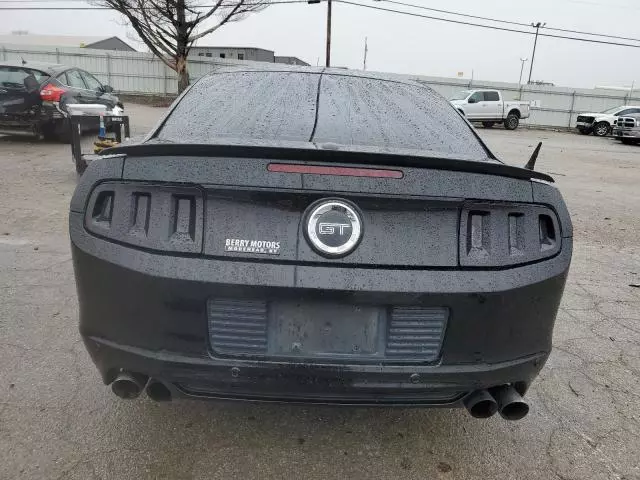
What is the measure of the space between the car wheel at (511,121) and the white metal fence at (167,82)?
4817mm

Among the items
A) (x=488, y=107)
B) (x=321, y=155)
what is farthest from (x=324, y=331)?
(x=488, y=107)

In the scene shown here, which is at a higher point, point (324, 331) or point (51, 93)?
point (51, 93)

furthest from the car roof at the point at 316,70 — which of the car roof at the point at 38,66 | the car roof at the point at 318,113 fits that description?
the car roof at the point at 38,66

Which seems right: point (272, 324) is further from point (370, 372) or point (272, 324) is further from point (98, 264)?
point (98, 264)

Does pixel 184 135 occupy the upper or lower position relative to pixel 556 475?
upper

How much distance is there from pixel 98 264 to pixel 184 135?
2.35ft

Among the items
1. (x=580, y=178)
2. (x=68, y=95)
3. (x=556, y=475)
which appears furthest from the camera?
(x=580, y=178)

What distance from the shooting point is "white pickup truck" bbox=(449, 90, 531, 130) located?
26.4 meters

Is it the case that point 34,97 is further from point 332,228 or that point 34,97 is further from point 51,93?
point 332,228

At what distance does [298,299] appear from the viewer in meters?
1.75

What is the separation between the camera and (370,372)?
5.93 ft

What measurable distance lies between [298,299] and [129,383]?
29.0 inches

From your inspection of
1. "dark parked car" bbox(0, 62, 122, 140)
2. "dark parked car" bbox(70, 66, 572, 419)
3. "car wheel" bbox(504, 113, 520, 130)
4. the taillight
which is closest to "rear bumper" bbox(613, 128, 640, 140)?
"car wheel" bbox(504, 113, 520, 130)

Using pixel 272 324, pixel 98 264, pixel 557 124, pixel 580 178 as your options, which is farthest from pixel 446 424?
pixel 557 124
